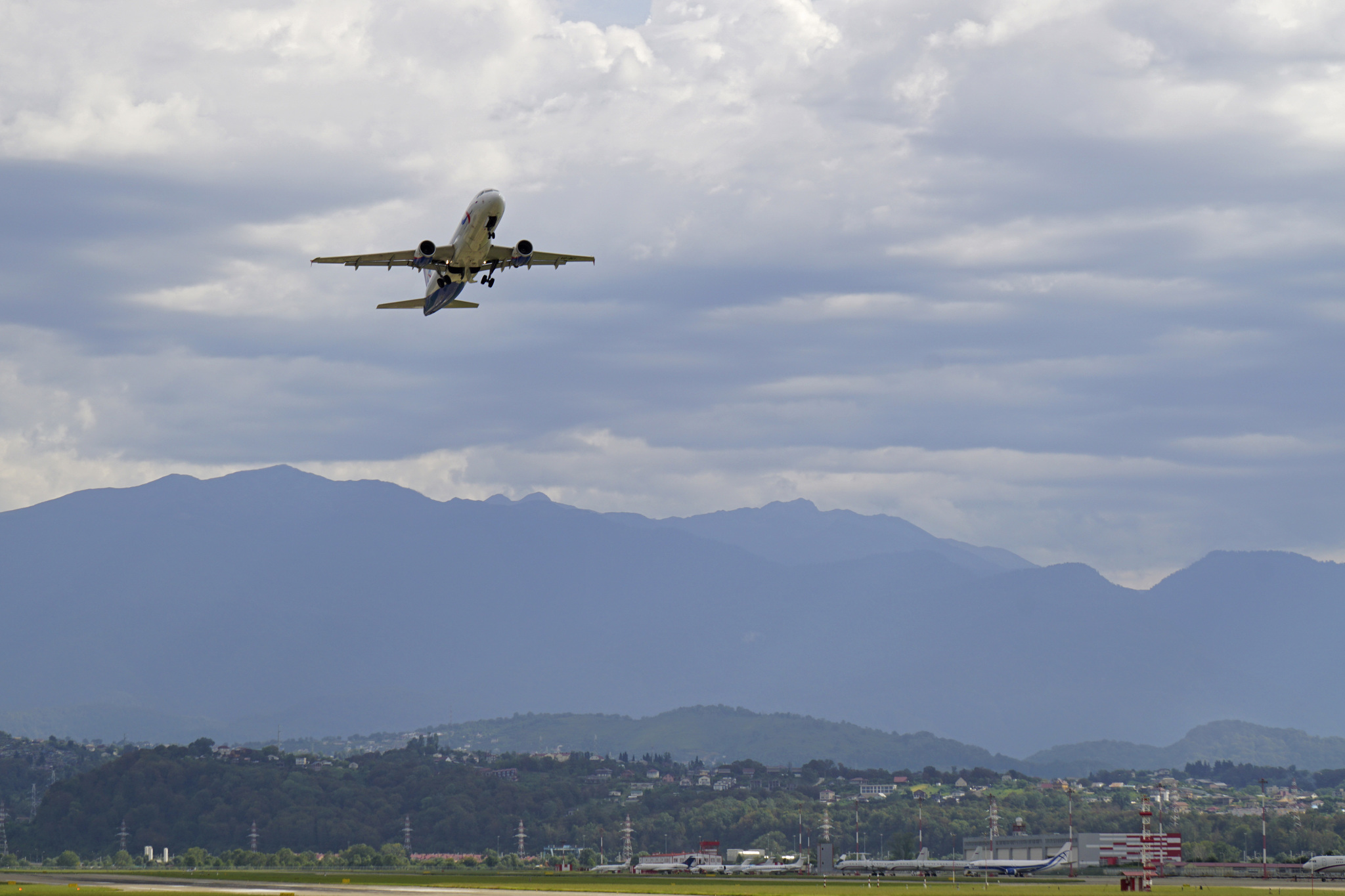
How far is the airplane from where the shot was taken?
366 ft

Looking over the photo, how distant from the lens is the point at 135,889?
144 metres

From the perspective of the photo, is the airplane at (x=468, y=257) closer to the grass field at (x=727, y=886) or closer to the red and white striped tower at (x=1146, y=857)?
the grass field at (x=727, y=886)

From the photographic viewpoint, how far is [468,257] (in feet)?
384

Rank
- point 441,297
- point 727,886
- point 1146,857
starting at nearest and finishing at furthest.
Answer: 1. point 441,297
2. point 1146,857
3. point 727,886

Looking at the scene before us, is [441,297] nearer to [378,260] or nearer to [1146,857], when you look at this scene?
[378,260]

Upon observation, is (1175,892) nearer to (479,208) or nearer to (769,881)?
(769,881)

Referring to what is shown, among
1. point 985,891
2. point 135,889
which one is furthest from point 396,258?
point 985,891

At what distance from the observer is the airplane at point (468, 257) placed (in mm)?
111625

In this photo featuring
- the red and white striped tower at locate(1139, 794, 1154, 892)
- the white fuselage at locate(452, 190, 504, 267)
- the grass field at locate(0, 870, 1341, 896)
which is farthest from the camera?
the red and white striped tower at locate(1139, 794, 1154, 892)

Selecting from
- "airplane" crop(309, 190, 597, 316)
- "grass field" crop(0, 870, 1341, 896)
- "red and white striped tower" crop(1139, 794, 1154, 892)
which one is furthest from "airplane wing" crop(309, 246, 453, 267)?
"red and white striped tower" crop(1139, 794, 1154, 892)

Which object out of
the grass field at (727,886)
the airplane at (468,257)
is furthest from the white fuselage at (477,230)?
the grass field at (727,886)

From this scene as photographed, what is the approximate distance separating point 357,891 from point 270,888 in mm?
20345

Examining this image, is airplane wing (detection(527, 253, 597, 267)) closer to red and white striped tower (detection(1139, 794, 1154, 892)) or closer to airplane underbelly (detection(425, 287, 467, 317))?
airplane underbelly (detection(425, 287, 467, 317))

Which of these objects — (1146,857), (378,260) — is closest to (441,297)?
(378,260)
